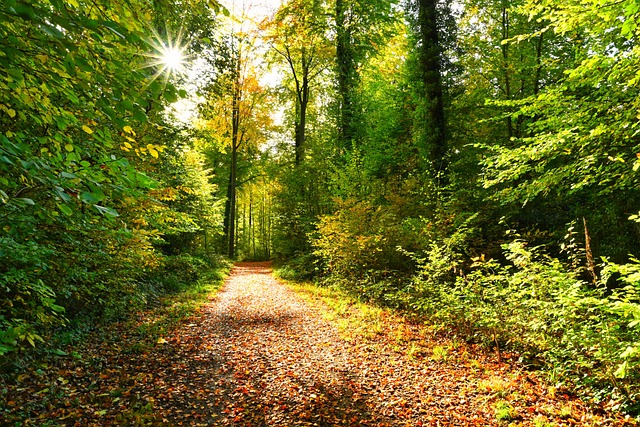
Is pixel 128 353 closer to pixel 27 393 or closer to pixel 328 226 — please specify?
pixel 27 393

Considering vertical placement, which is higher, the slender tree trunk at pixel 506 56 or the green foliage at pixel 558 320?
the slender tree trunk at pixel 506 56

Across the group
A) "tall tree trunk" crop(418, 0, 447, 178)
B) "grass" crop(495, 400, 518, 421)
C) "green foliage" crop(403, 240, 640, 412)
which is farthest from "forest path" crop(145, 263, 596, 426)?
"tall tree trunk" crop(418, 0, 447, 178)

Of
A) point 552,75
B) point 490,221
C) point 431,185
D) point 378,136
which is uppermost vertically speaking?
point 552,75

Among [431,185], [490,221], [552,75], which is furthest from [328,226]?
[552,75]

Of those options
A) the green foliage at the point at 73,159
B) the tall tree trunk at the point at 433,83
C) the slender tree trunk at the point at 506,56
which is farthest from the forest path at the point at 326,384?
the slender tree trunk at the point at 506,56

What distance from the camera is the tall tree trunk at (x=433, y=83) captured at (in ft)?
32.5

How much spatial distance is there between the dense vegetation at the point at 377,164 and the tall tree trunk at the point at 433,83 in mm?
60

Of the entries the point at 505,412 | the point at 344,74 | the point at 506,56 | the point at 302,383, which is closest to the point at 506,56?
the point at 506,56

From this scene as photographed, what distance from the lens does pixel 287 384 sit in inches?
200

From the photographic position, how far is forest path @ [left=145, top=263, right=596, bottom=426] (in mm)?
4223

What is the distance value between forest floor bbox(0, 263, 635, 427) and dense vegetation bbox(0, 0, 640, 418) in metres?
0.61

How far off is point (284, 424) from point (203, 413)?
3.53 feet

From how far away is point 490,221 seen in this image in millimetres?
9664

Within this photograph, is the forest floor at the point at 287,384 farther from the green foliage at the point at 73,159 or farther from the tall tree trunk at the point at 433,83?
the tall tree trunk at the point at 433,83
